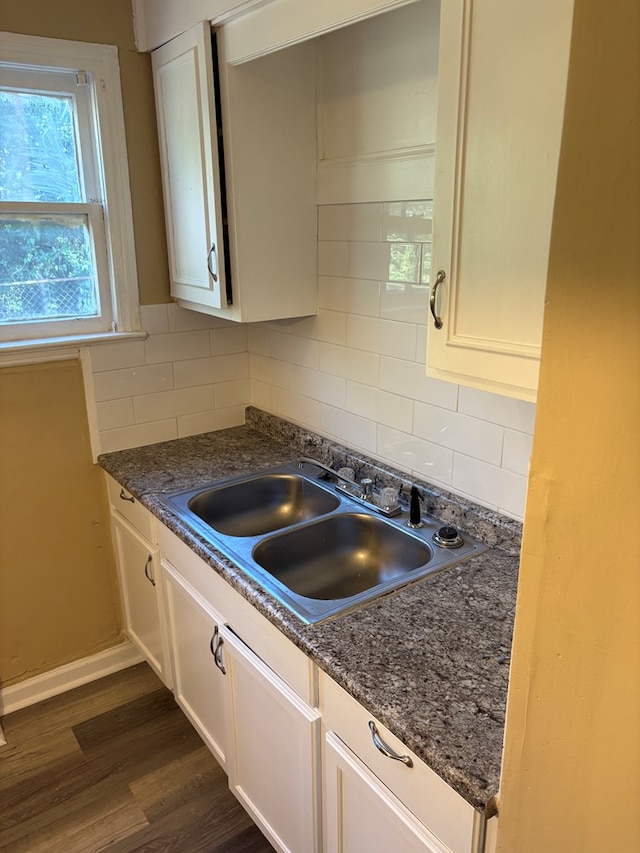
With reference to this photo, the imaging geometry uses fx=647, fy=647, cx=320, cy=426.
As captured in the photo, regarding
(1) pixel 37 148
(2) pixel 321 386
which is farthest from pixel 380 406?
(1) pixel 37 148

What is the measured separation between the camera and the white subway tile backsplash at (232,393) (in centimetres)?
251

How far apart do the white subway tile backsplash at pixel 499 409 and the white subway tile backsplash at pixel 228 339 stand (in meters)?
1.09

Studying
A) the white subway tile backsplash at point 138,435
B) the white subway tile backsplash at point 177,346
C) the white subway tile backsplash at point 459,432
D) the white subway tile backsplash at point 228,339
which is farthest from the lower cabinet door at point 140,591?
the white subway tile backsplash at point 459,432

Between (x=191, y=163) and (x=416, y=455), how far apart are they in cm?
111

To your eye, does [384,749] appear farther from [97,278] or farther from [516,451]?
[97,278]

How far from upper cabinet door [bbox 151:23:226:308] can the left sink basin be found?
1.95ft

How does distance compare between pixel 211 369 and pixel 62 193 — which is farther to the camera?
pixel 211 369

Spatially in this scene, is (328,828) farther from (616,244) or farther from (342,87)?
(342,87)

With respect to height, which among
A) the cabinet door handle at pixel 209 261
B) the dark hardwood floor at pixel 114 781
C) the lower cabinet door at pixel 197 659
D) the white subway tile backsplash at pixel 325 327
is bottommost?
the dark hardwood floor at pixel 114 781

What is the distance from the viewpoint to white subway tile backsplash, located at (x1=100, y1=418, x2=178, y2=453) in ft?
7.59

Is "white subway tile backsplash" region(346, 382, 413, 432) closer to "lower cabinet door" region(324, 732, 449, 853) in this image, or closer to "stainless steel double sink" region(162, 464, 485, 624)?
"stainless steel double sink" region(162, 464, 485, 624)

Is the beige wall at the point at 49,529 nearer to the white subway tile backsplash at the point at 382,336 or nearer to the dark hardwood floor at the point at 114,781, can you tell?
the dark hardwood floor at the point at 114,781

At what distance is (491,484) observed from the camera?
5.45 feet

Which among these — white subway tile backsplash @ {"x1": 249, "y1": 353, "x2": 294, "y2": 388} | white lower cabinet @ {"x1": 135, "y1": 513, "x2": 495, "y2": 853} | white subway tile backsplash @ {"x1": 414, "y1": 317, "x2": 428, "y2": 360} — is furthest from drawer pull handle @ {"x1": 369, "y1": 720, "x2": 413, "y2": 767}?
white subway tile backsplash @ {"x1": 249, "y1": 353, "x2": 294, "y2": 388}
